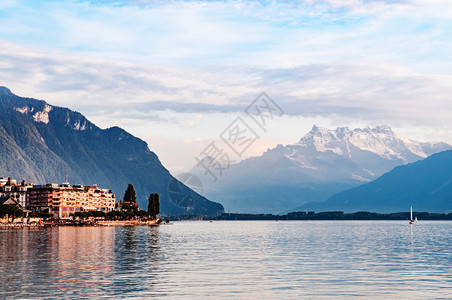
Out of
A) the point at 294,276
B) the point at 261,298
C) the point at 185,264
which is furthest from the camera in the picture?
the point at 185,264

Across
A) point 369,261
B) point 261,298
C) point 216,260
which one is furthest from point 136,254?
point 261,298

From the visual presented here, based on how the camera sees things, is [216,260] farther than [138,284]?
Yes

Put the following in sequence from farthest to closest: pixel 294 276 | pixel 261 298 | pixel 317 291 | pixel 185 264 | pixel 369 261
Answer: pixel 369 261
pixel 185 264
pixel 294 276
pixel 317 291
pixel 261 298

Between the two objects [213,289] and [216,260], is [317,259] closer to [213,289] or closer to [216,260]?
[216,260]

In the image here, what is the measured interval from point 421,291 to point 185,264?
3205 cm

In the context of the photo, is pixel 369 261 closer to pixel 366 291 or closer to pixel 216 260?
pixel 216 260

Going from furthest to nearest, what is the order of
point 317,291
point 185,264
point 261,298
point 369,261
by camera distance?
point 369,261, point 185,264, point 317,291, point 261,298

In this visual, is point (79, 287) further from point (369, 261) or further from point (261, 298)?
point (369, 261)

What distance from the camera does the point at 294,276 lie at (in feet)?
207

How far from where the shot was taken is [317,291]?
52.5 meters

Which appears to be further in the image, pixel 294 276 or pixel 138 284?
pixel 294 276

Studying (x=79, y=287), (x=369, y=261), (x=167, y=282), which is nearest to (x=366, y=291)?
(x=167, y=282)

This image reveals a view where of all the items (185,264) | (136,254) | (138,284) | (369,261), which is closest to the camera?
(138,284)

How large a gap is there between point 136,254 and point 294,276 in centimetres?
3628
